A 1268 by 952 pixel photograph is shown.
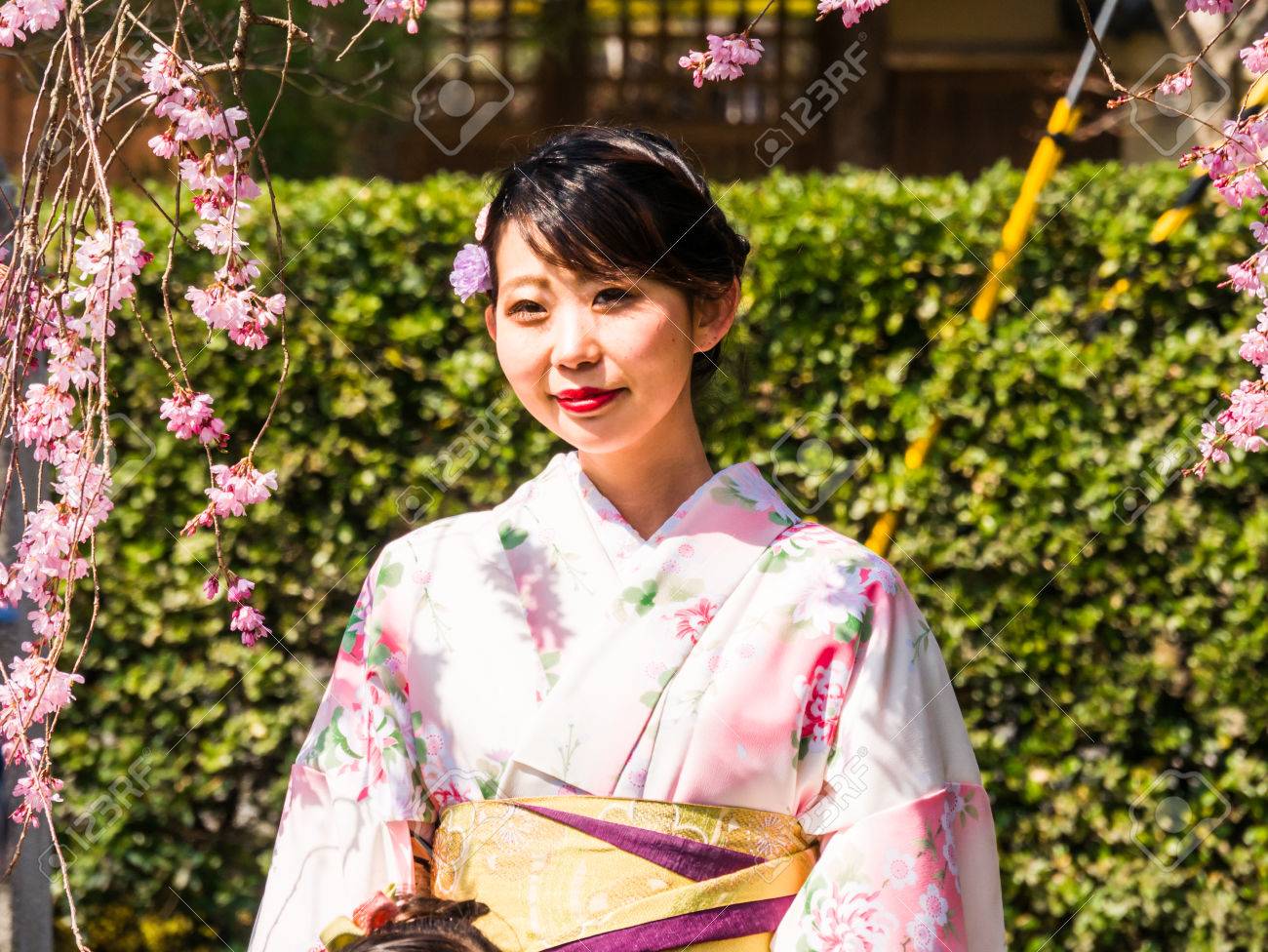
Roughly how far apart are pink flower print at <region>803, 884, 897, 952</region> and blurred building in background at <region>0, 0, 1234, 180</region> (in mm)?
5885

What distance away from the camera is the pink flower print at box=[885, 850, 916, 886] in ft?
4.84

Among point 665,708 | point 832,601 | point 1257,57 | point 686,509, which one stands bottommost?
point 665,708

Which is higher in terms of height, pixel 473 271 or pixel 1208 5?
pixel 1208 5

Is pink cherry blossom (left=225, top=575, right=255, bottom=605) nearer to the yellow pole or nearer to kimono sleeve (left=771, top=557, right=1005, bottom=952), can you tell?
kimono sleeve (left=771, top=557, right=1005, bottom=952)

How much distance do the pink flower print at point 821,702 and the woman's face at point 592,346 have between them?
355 millimetres

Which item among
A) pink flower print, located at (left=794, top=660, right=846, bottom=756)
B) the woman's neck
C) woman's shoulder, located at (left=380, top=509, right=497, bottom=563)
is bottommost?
pink flower print, located at (left=794, top=660, right=846, bottom=756)

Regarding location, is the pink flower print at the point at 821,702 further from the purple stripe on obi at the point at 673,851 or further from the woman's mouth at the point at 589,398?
the woman's mouth at the point at 589,398

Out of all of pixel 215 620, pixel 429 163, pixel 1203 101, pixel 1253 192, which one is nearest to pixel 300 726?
pixel 215 620

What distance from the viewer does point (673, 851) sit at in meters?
1.49

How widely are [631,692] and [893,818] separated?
32 centimetres

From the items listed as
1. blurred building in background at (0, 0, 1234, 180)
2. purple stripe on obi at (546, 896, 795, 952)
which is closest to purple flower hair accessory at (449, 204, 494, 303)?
purple stripe on obi at (546, 896, 795, 952)

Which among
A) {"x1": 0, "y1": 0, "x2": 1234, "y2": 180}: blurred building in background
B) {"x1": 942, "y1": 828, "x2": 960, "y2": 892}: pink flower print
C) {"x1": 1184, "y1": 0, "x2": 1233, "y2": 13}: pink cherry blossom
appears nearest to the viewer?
{"x1": 1184, "y1": 0, "x2": 1233, "y2": 13}: pink cherry blossom

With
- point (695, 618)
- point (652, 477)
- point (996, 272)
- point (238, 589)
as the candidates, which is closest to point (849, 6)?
point (652, 477)

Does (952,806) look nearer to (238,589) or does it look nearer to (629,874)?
(629,874)
